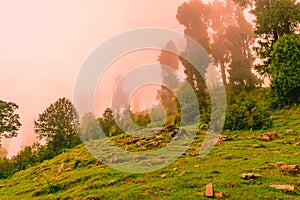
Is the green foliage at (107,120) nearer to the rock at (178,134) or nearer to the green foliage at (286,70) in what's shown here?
the rock at (178,134)

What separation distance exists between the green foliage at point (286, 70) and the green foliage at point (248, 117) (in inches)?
249

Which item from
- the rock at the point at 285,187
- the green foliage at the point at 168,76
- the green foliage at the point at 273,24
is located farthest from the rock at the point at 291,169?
the green foliage at the point at 168,76

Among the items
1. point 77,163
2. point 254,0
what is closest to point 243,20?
point 254,0

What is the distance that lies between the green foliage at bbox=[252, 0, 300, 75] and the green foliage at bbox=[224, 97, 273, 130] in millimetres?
10488

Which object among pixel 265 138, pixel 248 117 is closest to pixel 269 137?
pixel 265 138

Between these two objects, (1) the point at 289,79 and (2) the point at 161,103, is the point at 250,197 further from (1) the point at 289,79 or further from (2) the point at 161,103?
(2) the point at 161,103

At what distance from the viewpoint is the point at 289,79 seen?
95.6ft

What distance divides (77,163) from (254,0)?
1310 inches

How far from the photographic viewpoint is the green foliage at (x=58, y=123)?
52906mm

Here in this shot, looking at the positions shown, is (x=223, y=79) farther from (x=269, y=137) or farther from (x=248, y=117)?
(x=269, y=137)

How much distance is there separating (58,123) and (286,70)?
4372cm

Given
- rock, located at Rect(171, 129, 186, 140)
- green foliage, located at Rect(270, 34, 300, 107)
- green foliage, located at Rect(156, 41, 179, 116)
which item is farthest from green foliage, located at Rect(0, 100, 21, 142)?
green foliage, located at Rect(270, 34, 300, 107)

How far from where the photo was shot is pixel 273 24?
32.7m

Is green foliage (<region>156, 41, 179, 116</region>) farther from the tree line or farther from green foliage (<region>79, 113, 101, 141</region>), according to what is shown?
green foliage (<region>79, 113, 101, 141</region>)
